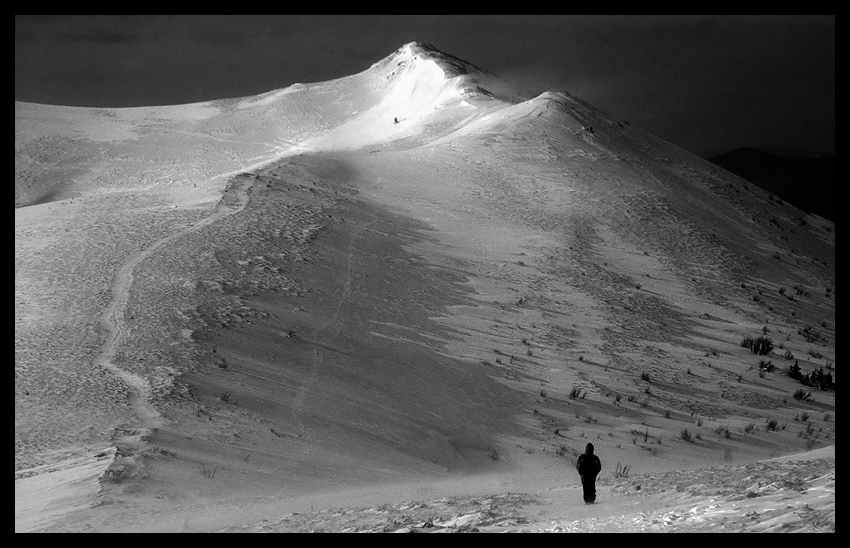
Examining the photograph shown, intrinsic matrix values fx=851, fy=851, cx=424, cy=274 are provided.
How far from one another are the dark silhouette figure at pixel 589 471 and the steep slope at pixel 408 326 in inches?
82.4

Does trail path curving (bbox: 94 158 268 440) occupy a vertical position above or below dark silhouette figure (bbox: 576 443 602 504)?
above

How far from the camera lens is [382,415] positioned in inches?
552

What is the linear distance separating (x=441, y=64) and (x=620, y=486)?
4632cm

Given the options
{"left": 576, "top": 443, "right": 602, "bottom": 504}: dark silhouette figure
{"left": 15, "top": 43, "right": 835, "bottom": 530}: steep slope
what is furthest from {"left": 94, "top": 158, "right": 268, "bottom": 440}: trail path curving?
{"left": 576, "top": 443, "right": 602, "bottom": 504}: dark silhouette figure

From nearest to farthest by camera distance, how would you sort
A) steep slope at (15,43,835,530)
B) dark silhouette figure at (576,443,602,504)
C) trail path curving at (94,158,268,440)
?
1. dark silhouette figure at (576,443,602,504)
2. steep slope at (15,43,835,530)
3. trail path curving at (94,158,268,440)

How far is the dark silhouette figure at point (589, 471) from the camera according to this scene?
9852mm

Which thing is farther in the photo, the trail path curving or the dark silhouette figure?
the trail path curving

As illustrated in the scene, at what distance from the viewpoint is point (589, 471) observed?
32.3 feet

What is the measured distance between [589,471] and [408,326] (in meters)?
8.71

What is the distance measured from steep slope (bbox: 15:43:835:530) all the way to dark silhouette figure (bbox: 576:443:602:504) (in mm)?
2092

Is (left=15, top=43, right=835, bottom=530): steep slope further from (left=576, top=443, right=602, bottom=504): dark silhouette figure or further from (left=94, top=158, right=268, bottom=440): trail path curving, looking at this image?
(left=576, top=443, right=602, bottom=504): dark silhouette figure

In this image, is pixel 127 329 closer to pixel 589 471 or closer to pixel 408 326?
pixel 408 326

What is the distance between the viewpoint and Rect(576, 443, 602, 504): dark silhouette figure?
388 inches
